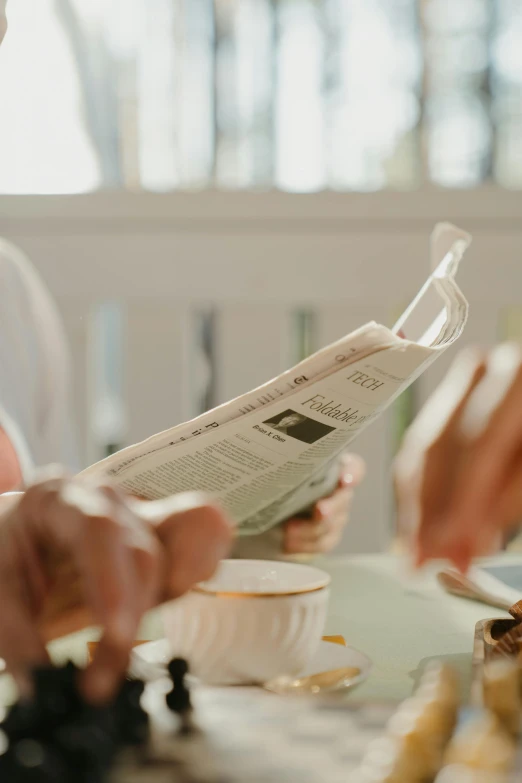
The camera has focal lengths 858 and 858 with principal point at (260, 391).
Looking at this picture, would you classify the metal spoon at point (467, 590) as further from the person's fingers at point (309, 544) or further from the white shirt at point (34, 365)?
the white shirt at point (34, 365)

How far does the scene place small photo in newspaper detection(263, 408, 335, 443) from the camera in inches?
17.7

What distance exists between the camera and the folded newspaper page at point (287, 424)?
0.43 meters

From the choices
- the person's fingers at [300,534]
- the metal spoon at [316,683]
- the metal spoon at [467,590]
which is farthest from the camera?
the person's fingers at [300,534]

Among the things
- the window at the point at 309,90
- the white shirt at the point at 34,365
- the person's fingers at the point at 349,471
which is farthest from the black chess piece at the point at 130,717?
the window at the point at 309,90

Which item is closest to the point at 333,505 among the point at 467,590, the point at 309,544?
the point at 309,544

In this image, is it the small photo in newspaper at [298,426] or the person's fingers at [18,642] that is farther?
the small photo in newspaper at [298,426]

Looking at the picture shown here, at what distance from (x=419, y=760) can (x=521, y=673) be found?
0.09m

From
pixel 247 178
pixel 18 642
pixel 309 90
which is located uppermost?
pixel 309 90

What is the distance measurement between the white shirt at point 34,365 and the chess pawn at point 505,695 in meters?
0.74

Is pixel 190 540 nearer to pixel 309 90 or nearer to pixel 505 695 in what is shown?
pixel 505 695

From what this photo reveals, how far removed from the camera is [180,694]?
0.31 m

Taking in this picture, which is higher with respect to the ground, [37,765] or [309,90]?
[309,90]

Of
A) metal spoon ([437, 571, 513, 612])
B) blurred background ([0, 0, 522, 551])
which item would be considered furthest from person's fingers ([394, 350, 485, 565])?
blurred background ([0, 0, 522, 551])

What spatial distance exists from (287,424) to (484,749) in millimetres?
234
